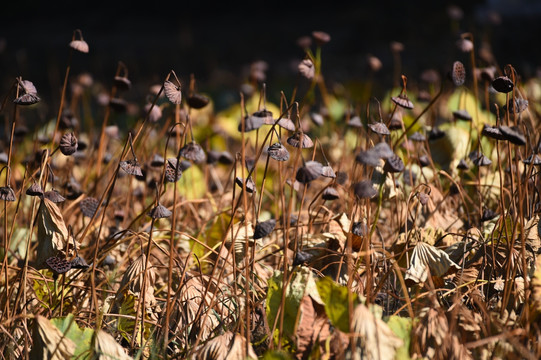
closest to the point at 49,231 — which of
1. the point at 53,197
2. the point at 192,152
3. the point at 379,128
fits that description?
the point at 53,197

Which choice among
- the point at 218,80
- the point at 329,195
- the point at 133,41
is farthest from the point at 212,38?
the point at 329,195

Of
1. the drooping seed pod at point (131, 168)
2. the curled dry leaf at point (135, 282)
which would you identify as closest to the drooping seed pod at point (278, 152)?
Answer: the drooping seed pod at point (131, 168)

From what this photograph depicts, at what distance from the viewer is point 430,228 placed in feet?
4.40

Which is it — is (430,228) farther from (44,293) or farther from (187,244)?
(44,293)

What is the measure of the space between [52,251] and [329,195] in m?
0.51

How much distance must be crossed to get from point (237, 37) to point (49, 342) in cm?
522

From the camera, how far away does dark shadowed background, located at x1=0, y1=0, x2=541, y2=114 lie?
4203 mm

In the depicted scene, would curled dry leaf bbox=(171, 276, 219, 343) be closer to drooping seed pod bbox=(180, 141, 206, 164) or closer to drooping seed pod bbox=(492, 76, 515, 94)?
drooping seed pod bbox=(180, 141, 206, 164)

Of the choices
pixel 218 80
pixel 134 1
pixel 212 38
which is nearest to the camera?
pixel 218 80

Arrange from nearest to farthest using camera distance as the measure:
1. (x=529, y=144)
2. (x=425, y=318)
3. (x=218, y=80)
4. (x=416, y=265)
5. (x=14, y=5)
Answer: (x=425, y=318)
(x=416, y=265)
(x=529, y=144)
(x=218, y=80)
(x=14, y=5)

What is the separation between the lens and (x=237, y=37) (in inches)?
232

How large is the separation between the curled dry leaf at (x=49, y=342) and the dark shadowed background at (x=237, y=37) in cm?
187

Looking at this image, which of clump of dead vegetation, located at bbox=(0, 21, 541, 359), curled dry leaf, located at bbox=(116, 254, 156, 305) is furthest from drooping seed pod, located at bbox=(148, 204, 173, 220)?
curled dry leaf, located at bbox=(116, 254, 156, 305)

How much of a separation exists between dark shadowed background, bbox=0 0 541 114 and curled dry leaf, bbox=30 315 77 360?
1875 mm
